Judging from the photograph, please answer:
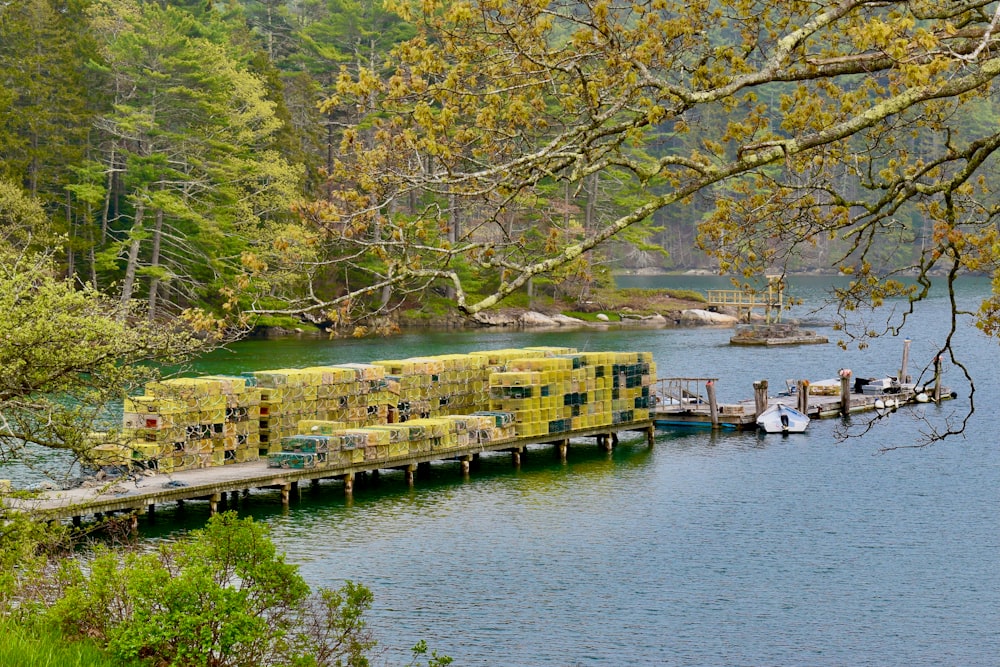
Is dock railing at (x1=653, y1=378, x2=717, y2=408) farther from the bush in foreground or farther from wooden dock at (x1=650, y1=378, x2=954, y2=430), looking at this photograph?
the bush in foreground

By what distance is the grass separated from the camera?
15.9 metres

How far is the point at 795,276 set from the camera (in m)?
187

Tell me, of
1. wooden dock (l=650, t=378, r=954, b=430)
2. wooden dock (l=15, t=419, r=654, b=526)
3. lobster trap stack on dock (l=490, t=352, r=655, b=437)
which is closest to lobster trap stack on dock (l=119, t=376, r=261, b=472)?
wooden dock (l=15, t=419, r=654, b=526)

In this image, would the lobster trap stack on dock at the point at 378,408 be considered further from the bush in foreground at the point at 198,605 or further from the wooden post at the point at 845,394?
the bush in foreground at the point at 198,605

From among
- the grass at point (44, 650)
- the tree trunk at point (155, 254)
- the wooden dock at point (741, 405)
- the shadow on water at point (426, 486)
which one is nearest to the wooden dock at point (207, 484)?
the shadow on water at point (426, 486)

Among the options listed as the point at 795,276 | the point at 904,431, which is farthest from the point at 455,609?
the point at 795,276

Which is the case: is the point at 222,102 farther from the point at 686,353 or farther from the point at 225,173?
the point at 686,353

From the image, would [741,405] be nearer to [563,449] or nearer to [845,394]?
[845,394]

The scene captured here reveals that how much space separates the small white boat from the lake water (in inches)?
21.8

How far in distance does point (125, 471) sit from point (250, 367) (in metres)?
34.7

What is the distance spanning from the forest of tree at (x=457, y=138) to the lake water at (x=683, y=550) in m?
6.79

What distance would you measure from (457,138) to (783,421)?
39070mm

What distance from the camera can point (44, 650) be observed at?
16359 millimetres

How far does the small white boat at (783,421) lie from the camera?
52.7m
